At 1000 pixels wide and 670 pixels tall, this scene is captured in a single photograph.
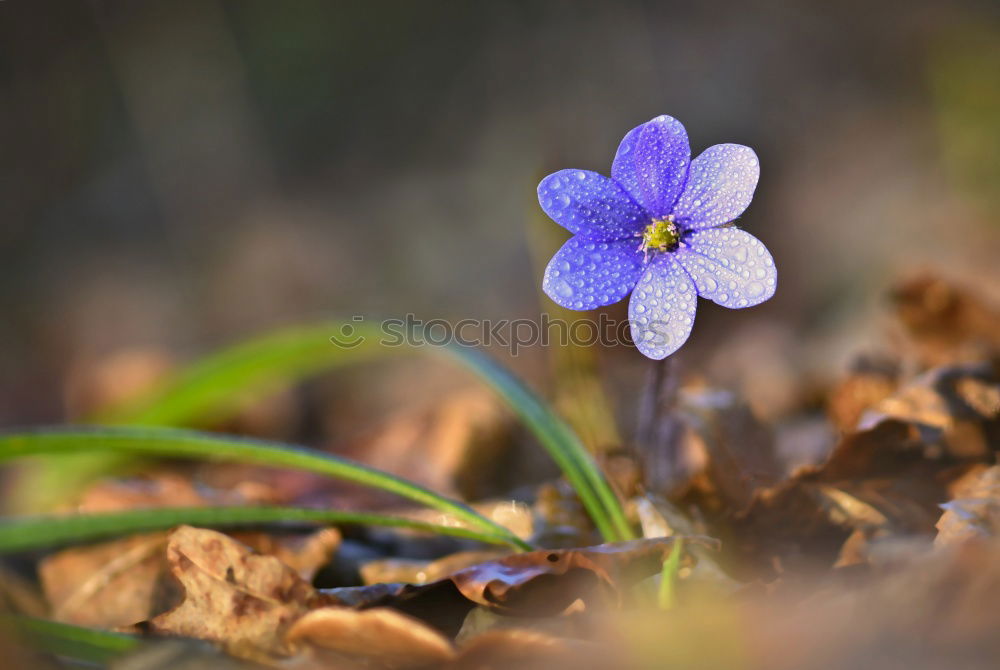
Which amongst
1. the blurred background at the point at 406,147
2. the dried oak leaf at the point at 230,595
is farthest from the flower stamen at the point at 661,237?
the blurred background at the point at 406,147

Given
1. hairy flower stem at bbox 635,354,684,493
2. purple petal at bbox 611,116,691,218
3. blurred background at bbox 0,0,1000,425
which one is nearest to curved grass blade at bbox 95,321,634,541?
hairy flower stem at bbox 635,354,684,493

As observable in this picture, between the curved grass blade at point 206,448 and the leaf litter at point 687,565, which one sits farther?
the curved grass blade at point 206,448

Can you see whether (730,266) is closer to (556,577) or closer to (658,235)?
(658,235)

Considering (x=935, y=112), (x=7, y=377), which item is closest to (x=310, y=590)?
(x=935, y=112)

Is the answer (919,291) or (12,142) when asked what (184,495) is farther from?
(12,142)

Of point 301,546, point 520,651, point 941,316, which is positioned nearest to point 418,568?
point 301,546

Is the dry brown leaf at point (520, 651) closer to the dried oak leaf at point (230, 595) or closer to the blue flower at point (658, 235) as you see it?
the dried oak leaf at point (230, 595)
